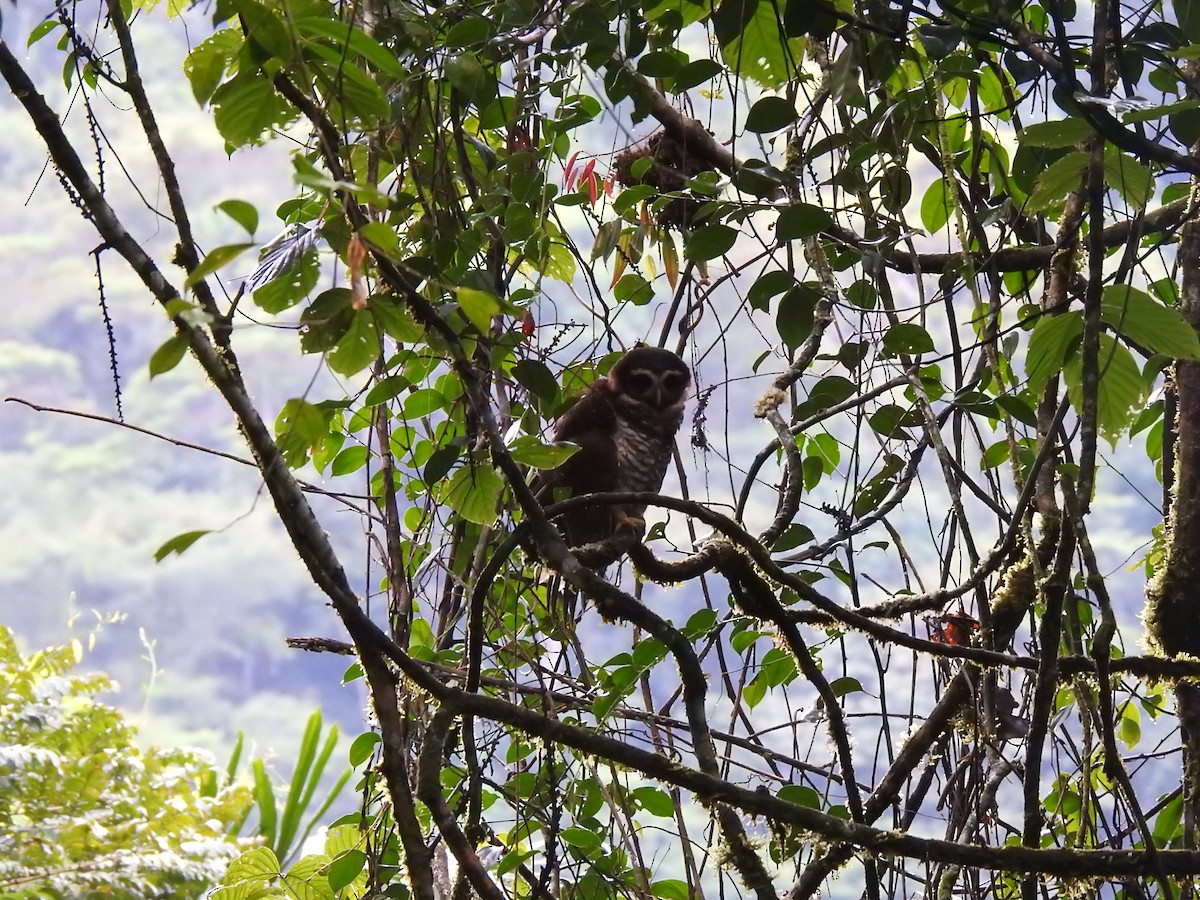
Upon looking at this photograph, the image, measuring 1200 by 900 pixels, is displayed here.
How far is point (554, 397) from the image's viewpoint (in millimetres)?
1494

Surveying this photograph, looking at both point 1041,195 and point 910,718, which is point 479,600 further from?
point 910,718

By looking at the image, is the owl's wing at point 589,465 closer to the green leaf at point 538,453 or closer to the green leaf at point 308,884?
the green leaf at point 308,884

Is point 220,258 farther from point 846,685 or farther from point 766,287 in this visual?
point 846,685

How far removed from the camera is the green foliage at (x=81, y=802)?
16.2 feet

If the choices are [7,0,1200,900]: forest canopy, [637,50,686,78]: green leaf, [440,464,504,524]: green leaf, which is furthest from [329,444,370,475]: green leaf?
[637,50,686,78]: green leaf

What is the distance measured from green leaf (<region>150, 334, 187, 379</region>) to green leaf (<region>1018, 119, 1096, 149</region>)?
0.73 meters

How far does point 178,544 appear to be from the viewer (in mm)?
817

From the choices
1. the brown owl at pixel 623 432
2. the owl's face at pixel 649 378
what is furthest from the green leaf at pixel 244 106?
the owl's face at pixel 649 378

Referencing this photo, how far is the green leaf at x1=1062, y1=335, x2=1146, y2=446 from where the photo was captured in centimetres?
124

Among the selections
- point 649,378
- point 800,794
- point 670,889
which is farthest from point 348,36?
point 649,378

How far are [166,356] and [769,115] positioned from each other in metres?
0.76

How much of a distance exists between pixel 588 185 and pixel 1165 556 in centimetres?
118

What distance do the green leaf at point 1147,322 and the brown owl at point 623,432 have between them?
A: 158cm

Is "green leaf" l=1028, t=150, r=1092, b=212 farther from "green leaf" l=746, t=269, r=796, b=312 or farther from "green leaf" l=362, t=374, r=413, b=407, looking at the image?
"green leaf" l=362, t=374, r=413, b=407
